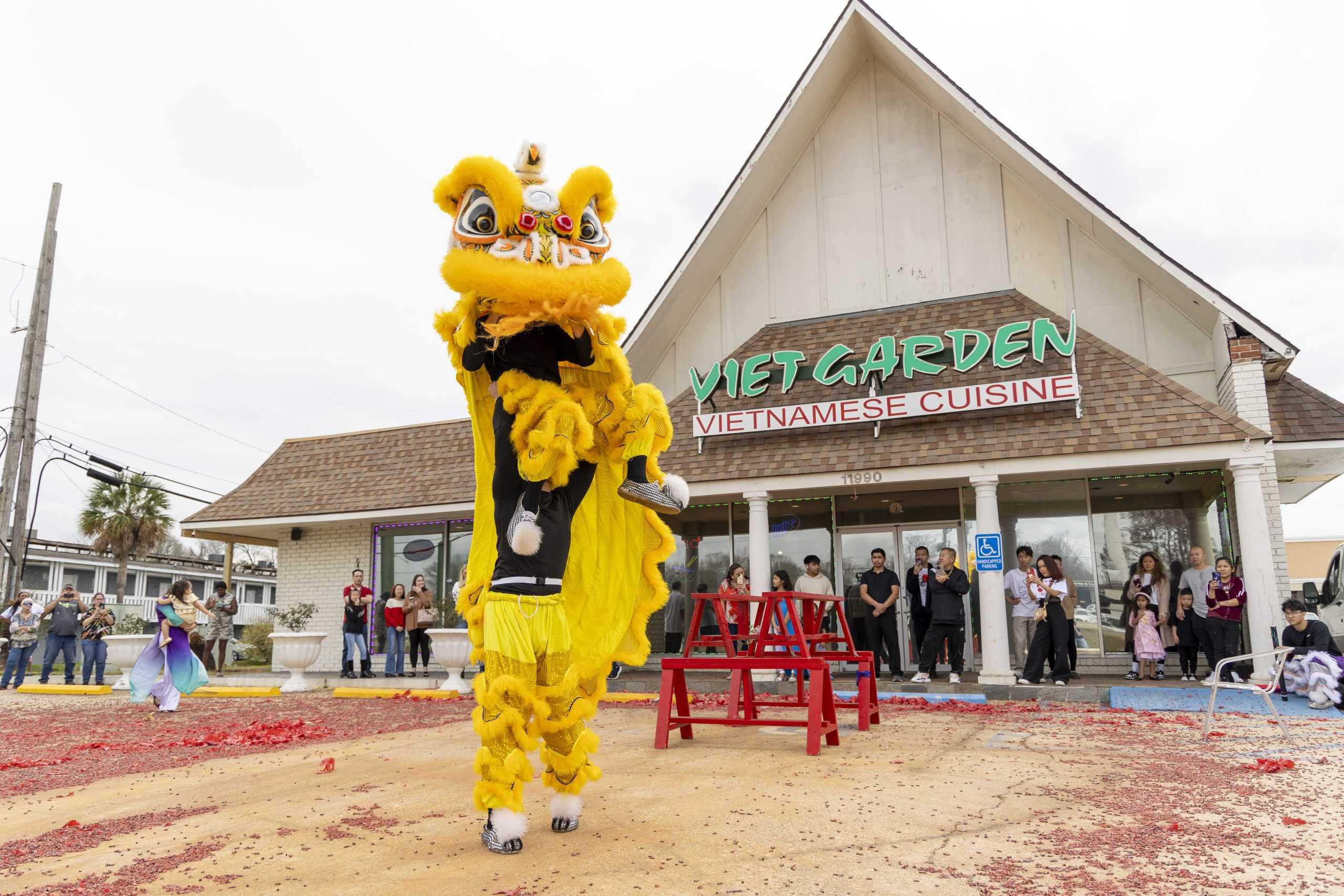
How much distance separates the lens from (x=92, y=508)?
35.2m

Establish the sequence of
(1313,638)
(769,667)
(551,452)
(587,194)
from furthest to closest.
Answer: (1313,638)
(769,667)
(587,194)
(551,452)

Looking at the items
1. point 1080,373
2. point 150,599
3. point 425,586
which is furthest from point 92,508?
point 1080,373

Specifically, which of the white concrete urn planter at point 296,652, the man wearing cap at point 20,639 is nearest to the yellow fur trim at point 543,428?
the white concrete urn planter at point 296,652

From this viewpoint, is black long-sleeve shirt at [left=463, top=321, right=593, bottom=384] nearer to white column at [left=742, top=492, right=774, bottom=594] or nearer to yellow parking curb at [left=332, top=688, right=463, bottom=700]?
white column at [left=742, top=492, right=774, bottom=594]

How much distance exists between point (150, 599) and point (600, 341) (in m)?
45.3

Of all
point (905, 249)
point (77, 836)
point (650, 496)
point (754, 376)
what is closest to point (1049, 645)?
point (754, 376)

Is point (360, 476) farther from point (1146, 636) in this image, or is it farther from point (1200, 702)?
point (1200, 702)

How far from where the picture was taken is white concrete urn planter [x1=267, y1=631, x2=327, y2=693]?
1356 cm

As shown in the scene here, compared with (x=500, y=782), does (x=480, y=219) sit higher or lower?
higher

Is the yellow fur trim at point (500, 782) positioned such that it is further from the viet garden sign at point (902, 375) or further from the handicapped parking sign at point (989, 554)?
the viet garden sign at point (902, 375)

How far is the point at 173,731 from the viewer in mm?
8836

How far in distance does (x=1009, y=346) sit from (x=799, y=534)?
4336 mm

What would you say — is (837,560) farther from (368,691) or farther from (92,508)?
(92,508)

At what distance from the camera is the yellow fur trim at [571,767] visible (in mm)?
3930
